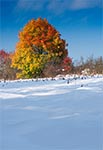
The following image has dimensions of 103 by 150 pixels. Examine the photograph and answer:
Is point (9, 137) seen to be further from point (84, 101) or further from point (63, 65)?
point (63, 65)

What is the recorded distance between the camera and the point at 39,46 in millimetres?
18859

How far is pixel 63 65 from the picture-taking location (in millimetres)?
19172

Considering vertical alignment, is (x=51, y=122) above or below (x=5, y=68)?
below

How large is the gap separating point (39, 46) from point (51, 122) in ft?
51.4

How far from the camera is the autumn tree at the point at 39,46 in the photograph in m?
18.6

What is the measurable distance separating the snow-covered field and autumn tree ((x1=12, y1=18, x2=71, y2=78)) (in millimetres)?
13553

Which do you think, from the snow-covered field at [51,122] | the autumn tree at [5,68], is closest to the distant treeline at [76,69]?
the autumn tree at [5,68]

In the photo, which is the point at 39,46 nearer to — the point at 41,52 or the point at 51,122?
the point at 41,52

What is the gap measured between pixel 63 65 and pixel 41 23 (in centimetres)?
299

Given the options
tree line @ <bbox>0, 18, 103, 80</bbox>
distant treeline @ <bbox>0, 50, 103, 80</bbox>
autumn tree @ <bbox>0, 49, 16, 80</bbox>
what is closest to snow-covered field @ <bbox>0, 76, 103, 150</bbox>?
distant treeline @ <bbox>0, 50, 103, 80</bbox>

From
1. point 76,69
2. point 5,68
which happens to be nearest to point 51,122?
point 76,69

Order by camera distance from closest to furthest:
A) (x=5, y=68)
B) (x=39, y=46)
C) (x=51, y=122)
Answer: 1. (x=51, y=122)
2. (x=39, y=46)
3. (x=5, y=68)

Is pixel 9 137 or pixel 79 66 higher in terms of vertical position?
pixel 79 66

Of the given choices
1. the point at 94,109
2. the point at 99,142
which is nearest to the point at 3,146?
the point at 99,142
